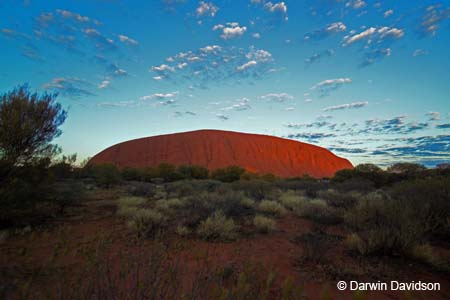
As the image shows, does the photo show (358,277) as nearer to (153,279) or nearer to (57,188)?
(153,279)

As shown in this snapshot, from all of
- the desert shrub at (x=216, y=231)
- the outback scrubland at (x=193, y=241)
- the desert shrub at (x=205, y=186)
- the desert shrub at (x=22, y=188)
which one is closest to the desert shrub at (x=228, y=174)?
the desert shrub at (x=205, y=186)

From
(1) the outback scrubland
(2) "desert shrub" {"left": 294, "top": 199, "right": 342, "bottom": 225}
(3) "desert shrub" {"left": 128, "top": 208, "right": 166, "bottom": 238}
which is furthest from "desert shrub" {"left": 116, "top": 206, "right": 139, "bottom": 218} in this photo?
(2) "desert shrub" {"left": 294, "top": 199, "right": 342, "bottom": 225}

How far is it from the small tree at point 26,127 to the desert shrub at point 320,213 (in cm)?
927

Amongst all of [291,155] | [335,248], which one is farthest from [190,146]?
[335,248]

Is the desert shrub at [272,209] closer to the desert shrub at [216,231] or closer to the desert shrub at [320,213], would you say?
the desert shrub at [320,213]

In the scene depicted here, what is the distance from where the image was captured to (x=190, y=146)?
205ft

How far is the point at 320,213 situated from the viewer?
27.3 ft

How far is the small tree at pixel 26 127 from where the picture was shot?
7.54m

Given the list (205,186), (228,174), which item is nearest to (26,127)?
(205,186)

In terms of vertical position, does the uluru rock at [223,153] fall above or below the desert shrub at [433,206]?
above

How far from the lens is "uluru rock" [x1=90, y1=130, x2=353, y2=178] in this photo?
5712 centimetres

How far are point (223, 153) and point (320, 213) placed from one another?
5274 cm

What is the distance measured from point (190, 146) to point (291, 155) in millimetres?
→ 28475

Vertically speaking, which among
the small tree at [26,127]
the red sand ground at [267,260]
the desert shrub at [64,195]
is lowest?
the red sand ground at [267,260]
